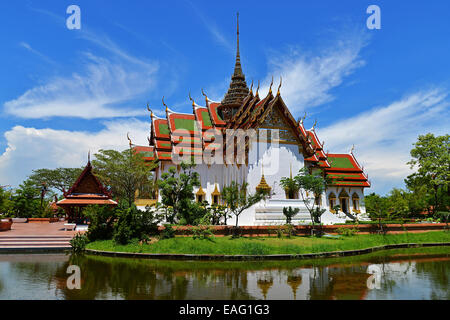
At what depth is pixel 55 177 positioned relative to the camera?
139 ft

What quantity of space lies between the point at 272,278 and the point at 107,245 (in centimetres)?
807

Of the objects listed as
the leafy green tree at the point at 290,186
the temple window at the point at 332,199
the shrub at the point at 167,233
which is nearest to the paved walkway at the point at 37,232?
the shrub at the point at 167,233

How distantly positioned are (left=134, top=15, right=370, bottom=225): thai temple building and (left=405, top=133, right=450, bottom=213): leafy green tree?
18.7 feet

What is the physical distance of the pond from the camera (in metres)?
7.10

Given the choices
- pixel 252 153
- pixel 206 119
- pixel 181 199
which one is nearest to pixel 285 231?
pixel 181 199

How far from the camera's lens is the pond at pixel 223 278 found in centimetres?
710

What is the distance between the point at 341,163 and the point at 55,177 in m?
37.1

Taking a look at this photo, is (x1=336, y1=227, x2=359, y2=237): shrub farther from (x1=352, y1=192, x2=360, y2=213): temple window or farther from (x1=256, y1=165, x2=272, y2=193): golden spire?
(x1=352, y1=192, x2=360, y2=213): temple window

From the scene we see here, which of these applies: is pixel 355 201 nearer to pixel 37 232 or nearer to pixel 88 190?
pixel 88 190

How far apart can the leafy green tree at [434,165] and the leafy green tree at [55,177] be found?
40743 millimetres

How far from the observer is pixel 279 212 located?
1878 centimetres

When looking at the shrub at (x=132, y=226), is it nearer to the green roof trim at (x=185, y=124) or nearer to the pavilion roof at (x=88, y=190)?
the pavilion roof at (x=88, y=190)
